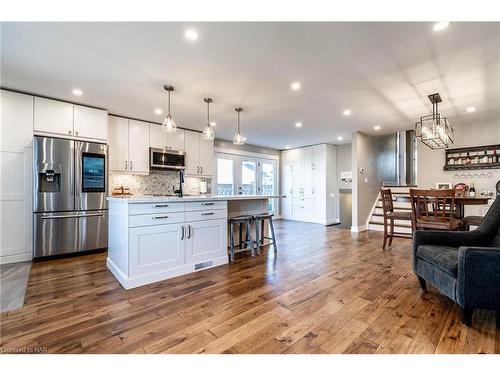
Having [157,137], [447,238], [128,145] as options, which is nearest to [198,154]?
[157,137]

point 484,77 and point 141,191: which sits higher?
point 484,77

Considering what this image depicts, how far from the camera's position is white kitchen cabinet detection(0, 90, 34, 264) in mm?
3294

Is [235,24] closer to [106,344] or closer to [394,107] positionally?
[106,344]

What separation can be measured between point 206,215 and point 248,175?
4.29 m

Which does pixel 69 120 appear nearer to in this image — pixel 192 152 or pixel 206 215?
pixel 192 152

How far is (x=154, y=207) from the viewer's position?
259 centimetres

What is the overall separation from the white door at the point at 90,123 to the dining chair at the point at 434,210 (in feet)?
16.8

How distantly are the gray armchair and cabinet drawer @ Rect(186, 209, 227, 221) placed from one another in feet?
7.35

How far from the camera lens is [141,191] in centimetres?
497

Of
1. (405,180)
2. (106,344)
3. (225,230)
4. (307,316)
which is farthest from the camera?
(405,180)

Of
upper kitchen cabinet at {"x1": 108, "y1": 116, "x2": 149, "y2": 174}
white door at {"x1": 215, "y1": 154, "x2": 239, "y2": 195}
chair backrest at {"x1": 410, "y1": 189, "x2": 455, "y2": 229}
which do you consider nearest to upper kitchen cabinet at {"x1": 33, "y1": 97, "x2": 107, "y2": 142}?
upper kitchen cabinet at {"x1": 108, "y1": 116, "x2": 149, "y2": 174}

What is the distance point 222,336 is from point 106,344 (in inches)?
30.3

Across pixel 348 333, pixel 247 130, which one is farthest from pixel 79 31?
pixel 247 130

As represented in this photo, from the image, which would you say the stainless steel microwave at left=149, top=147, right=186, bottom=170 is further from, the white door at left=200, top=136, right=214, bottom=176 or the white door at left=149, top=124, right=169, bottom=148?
the white door at left=200, top=136, right=214, bottom=176
